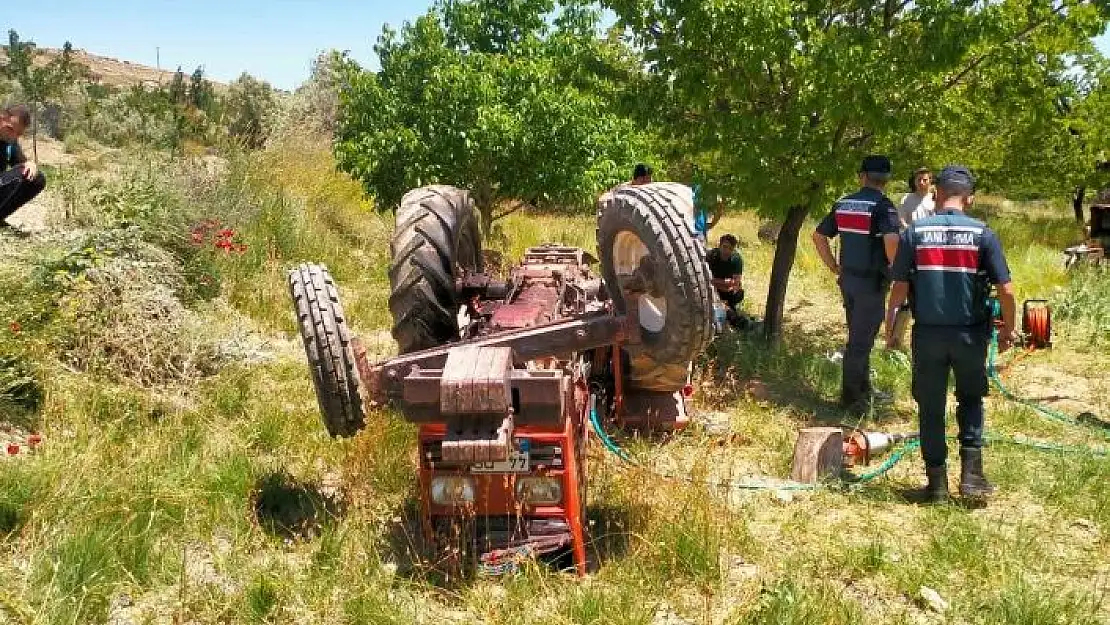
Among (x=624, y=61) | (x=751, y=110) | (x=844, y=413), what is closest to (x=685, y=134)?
(x=751, y=110)

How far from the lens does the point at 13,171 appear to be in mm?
5859

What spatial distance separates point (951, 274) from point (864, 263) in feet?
6.07

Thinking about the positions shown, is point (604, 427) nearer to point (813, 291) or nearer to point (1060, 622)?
point (1060, 622)

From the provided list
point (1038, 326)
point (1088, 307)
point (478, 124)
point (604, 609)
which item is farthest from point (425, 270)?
point (1088, 307)

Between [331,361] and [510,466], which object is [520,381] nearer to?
[510,466]

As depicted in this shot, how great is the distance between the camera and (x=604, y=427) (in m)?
5.46

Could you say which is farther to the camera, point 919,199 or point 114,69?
point 114,69

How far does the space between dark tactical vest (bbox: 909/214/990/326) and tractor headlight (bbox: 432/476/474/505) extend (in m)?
2.59

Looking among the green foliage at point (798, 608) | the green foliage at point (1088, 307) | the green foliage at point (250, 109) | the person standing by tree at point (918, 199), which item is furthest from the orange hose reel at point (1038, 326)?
the green foliage at point (250, 109)

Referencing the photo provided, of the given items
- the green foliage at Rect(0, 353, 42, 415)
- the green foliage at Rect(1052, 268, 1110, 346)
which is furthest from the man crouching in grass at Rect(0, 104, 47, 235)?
the green foliage at Rect(1052, 268, 1110, 346)

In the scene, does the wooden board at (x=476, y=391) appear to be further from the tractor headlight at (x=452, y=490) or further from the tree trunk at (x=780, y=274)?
the tree trunk at (x=780, y=274)

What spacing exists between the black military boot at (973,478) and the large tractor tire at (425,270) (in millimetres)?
2921

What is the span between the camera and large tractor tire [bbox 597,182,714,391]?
353 centimetres

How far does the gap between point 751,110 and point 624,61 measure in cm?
149
